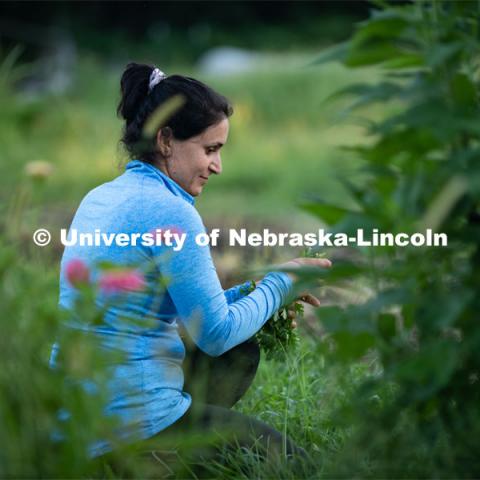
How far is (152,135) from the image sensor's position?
2.58 meters

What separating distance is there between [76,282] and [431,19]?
2.63ft

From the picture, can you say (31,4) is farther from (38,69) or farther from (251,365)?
(251,365)

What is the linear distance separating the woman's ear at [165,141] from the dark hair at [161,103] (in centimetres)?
1

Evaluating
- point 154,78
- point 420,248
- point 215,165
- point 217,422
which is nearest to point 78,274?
point 420,248

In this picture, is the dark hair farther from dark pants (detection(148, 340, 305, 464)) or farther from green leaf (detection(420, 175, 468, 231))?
green leaf (detection(420, 175, 468, 231))

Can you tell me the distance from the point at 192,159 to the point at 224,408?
63cm

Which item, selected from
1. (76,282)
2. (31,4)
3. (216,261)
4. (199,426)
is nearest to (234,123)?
(216,261)

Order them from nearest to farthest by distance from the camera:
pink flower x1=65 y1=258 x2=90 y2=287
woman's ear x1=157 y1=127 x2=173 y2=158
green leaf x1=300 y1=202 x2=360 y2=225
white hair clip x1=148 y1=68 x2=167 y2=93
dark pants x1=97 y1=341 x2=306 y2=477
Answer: pink flower x1=65 y1=258 x2=90 y2=287
green leaf x1=300 y1=202 x2=360 y2=225
dark pants x1=97 y1=341 x2=306 y2=477
woman's ear x1=157 y1=127 x2=173 y2=158
white hair clip x1=148 y1=68 x2=167 y2=93

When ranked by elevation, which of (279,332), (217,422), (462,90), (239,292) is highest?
(462,90)

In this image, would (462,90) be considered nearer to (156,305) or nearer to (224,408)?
(156,305)

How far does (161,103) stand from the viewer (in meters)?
2.66

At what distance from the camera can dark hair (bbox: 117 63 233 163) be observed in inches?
102

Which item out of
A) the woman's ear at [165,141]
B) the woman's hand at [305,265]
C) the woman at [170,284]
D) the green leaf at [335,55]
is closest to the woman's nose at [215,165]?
the woman at [170,284]

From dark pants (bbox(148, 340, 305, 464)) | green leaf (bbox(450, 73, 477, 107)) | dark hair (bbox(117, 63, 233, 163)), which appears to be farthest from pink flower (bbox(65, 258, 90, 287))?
dark hair (bbox(117, 63, 233, 163))
